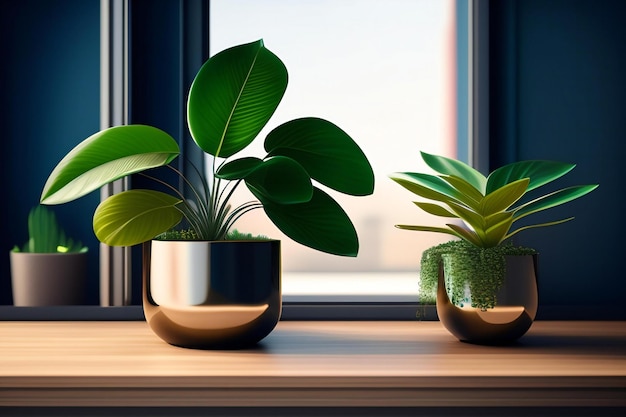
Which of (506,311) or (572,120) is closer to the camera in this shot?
(506,311)

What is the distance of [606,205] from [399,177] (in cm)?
49

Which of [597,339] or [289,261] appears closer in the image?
[597,339]

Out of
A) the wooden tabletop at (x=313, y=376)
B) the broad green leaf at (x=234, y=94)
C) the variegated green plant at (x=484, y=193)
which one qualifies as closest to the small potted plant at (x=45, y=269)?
the wooden tabletop at (x=313, y=376)

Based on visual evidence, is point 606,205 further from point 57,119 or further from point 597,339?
point 57,119

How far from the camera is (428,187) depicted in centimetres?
90

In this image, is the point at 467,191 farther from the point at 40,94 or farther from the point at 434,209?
the point at 40,94

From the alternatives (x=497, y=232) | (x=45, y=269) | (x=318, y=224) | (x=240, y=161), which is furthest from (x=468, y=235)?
(x=45, y=269)

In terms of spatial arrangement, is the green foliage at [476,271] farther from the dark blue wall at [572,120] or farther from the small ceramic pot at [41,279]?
the small ceramic pot at [41,279]

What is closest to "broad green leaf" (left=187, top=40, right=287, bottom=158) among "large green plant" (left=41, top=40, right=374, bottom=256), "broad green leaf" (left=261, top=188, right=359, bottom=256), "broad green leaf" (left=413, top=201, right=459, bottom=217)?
"large green plant" (left=41, top=40, right=374, bottom=256)

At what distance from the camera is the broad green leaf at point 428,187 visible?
0.86 metres

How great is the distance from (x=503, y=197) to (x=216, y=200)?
0.39 metres

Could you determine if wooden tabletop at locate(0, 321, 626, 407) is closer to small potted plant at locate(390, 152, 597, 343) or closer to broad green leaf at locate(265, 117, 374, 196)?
small potted plant at locate(390, 152, 597, 343)

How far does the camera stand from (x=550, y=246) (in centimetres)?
114

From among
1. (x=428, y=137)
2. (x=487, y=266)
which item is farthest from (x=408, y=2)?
(x=487, y=266)
